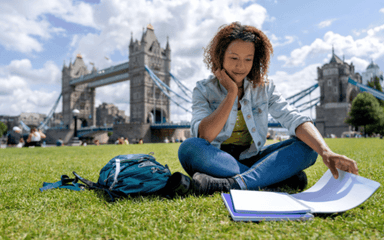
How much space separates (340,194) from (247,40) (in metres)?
1.17

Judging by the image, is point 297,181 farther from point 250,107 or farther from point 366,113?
point 366,113

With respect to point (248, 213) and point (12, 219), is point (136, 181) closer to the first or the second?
point (12, 219)

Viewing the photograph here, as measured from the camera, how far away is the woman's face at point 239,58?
1.76 m

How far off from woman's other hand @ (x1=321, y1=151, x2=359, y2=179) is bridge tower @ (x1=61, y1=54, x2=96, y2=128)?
4938 centimetres

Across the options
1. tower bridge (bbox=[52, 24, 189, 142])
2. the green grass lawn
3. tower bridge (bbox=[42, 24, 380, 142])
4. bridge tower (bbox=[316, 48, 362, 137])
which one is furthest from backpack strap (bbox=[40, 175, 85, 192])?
bridge tower (bbox=[316, 48, 362, 137])

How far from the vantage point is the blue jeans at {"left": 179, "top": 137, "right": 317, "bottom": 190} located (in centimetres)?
154

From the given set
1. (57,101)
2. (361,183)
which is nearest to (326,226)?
(361,183)

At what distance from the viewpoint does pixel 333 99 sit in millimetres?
35000

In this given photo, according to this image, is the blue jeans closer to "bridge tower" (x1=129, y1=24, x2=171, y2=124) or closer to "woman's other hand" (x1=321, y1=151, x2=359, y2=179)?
"woman's other hand" (x1=321, y1=151, x2=359, y2=179)

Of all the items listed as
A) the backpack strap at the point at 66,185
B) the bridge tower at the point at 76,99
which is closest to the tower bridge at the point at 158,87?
the bridge tower at the point at 76,99

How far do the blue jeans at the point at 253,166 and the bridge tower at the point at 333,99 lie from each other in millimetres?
36707

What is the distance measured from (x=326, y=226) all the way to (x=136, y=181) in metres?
1.06

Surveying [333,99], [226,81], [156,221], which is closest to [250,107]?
[226,81]

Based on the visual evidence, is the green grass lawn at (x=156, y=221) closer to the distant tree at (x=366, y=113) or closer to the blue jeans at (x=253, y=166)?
the blue jeans at (x=253, y=166)
